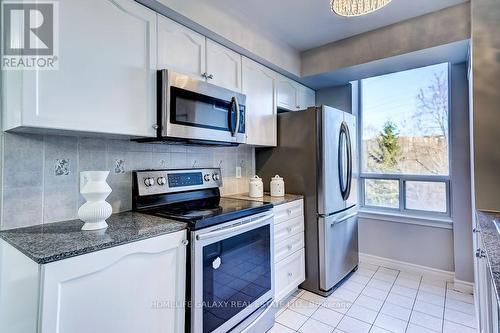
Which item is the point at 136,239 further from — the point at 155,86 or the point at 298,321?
the point at 298,321

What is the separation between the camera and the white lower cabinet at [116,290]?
940 millimetres

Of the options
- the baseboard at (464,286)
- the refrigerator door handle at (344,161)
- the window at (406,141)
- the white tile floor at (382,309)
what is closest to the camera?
A: the white tile floor at (382,309)

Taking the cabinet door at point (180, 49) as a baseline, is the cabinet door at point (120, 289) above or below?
below

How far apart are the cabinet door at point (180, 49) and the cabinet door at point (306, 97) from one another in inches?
59.8

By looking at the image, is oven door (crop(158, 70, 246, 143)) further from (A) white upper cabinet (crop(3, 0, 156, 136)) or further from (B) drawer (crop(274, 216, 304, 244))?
(B) drawer (crop(274, 216, 304, 244))

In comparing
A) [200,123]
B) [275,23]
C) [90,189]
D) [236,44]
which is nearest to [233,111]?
[200,123]

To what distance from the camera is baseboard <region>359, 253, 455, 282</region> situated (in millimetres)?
2650

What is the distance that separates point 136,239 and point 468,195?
2855mm

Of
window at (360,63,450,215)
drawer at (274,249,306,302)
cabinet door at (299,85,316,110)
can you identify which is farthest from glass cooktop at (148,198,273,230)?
window at (360,63,450,215)

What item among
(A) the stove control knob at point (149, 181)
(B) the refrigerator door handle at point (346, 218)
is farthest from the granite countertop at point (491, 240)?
(A) the stove control knob at point (149, 181)

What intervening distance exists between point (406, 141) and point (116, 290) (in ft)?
10.2

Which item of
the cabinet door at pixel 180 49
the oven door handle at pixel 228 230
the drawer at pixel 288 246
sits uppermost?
the cabinet door at pixel 180 49

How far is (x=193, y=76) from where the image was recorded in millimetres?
1782

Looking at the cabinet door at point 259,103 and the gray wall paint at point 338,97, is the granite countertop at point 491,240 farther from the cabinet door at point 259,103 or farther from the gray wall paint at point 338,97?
the gray wall paint at point 338,97
